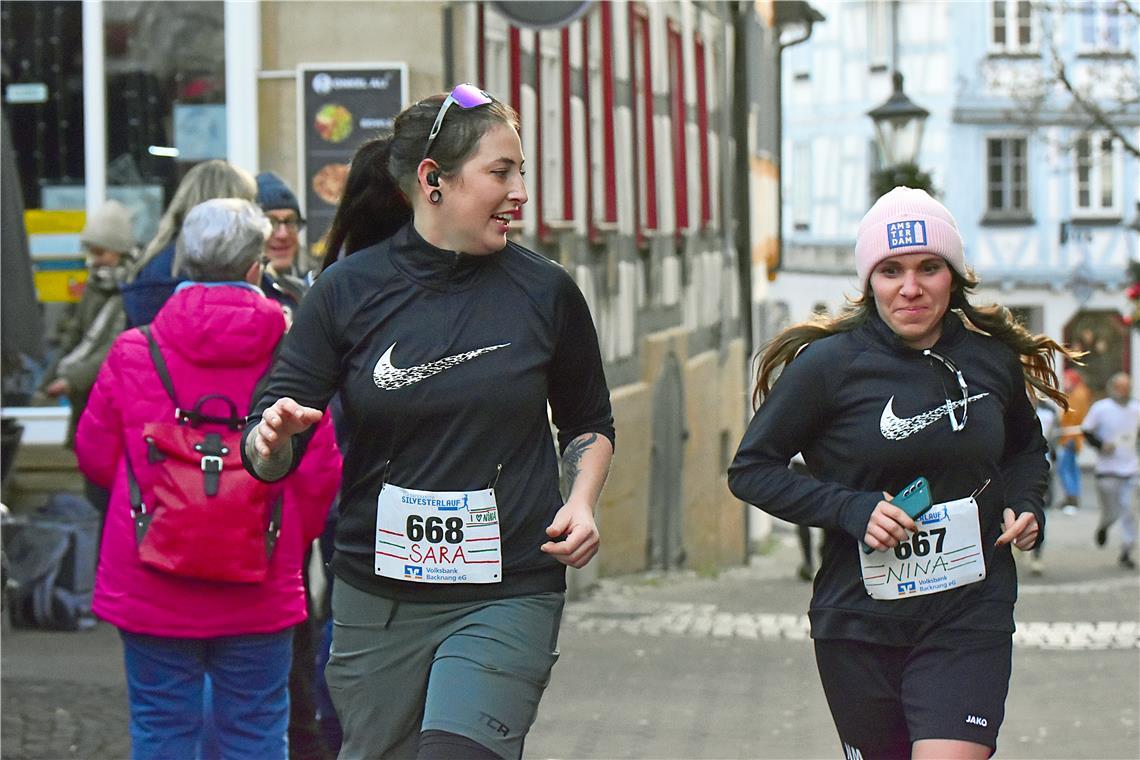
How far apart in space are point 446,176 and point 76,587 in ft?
22.4

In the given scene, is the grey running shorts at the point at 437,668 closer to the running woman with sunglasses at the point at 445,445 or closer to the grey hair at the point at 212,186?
the running woman with sunglasses at the point at 445,445

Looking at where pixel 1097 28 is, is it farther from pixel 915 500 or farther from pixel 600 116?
pixel 915 500

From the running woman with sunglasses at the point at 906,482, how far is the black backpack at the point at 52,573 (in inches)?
258

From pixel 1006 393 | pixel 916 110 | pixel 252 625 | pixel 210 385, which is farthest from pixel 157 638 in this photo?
pixel 916 110

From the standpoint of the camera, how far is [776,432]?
15.6ft

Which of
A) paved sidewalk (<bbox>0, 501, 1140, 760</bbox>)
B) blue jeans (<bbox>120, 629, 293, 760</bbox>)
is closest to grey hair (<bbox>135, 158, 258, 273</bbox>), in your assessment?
blue jeans (<bbox>120, 629, 293, 760</bbox>)

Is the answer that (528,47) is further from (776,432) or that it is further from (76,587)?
(776,432)

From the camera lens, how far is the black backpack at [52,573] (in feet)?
35.0

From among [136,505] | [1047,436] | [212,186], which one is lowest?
[1047,436]

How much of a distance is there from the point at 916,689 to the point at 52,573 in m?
7.00

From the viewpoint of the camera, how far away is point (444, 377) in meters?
4.27

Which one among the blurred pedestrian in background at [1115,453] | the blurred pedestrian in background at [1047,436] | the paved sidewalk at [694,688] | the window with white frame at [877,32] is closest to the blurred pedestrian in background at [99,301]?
the paved sidewalk at [694,688]

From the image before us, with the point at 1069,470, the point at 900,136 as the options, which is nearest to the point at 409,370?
the point at 900,136

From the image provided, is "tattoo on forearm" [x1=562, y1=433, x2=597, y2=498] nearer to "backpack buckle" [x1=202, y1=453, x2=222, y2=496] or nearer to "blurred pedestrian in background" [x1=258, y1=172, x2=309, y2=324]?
"backpack buckle" [x1=202, y1=453, x2=222, y2=496]
